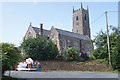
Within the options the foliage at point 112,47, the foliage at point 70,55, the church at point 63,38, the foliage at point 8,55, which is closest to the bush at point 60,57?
the foliage at point 70,55

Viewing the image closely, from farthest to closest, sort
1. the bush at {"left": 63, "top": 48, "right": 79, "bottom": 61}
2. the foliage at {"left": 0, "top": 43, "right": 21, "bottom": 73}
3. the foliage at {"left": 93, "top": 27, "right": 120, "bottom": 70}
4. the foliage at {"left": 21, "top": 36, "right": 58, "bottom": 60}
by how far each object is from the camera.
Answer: the bush at {"left": 63, "top": 48, "right": 79, "bottom": 61} → the foliage at {"left": 21, "top": 36, "right": 58, "bottom": 60} → the foliage at {"left": 93, "top": 27, "right": 120, "bottom": 70} → the foliage at {"left": 0, "top": 43, "right": 21, "bottom": 73}

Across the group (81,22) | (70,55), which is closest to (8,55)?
(70,55)

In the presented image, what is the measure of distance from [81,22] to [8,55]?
8314cm

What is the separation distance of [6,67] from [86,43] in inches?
2487

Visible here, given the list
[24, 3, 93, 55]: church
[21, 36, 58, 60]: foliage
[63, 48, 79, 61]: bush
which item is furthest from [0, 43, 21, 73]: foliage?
[24, 3, 93, 55]: church

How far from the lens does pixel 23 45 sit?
49406 millimetres

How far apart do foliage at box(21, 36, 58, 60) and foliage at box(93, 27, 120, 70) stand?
9.62 meters

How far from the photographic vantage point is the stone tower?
95062 mm

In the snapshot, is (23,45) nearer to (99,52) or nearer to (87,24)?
(99,52)

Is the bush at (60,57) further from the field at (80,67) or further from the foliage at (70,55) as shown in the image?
the field at (80,67)

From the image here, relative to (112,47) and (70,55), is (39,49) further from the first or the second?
(112,47)

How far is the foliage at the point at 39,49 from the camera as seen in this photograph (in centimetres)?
4650

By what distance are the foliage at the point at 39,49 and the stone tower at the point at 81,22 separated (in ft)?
152

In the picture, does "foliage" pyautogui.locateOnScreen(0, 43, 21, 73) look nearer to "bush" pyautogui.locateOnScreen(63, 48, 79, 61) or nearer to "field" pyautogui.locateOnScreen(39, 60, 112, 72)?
"field" pyautogui.locateOnScreen(39, 60, 112, 72)
